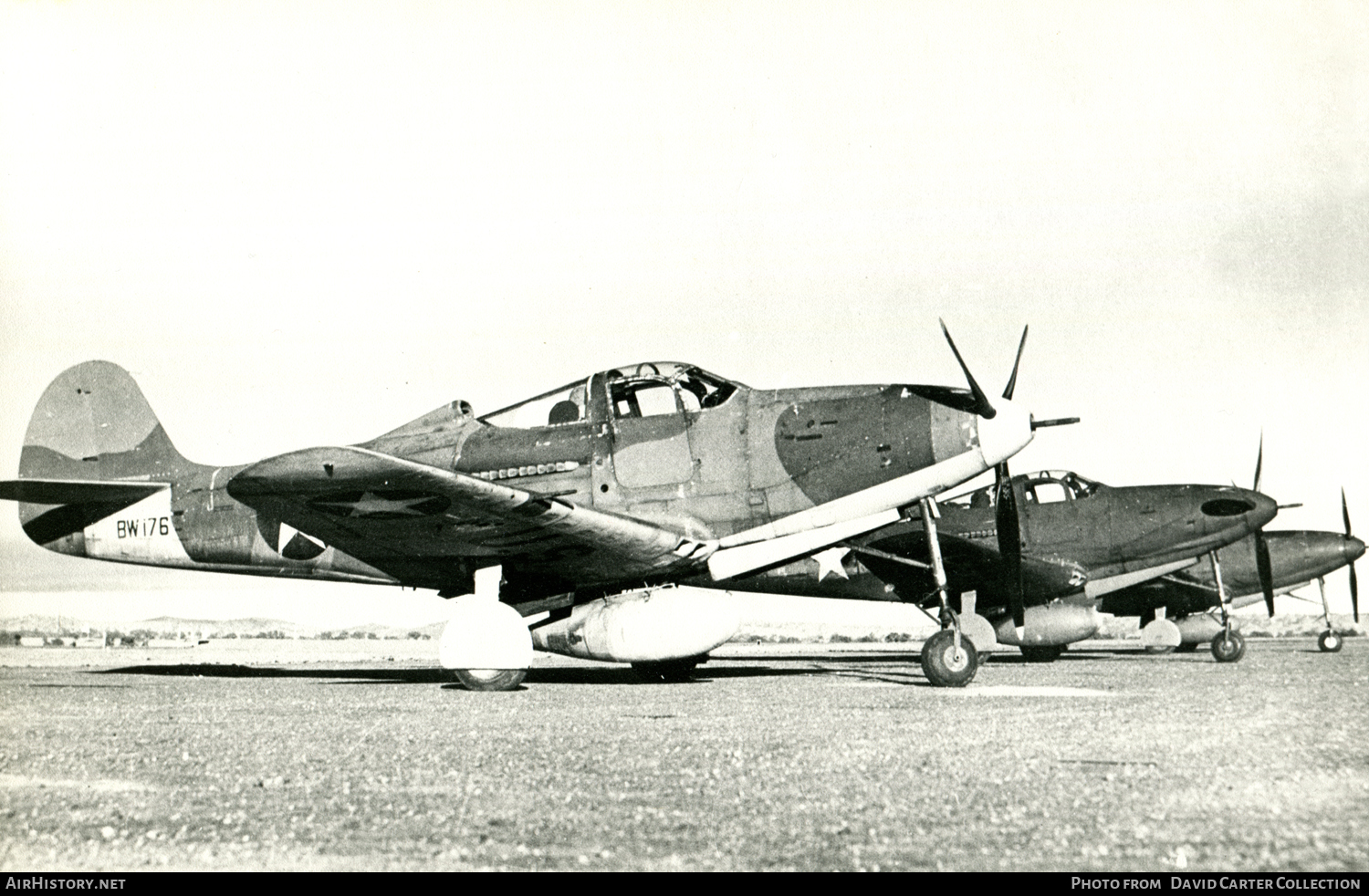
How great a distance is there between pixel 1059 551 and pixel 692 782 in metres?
12.9

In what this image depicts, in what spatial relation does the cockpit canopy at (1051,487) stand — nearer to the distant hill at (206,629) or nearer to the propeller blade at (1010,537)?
the propeller blade at (1010,537)

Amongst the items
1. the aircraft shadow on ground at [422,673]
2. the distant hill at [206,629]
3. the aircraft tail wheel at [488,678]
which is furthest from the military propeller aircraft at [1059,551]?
the distant hill at [206,629]

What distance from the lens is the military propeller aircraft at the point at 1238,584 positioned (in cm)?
1894

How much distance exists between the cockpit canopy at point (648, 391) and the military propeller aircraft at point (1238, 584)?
34.3 ft

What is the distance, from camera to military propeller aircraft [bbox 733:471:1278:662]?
1577cm

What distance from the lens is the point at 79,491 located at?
41.8 feet

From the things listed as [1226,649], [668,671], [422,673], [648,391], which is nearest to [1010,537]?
[668,671]

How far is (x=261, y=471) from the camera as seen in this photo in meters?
8.52

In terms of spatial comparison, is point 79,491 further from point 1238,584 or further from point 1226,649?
point 1238,584

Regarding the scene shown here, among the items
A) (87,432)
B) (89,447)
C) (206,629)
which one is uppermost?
(87,432)

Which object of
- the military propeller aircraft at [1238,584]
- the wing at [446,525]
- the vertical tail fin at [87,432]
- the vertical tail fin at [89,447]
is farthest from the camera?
the military propeller aircraft at [1238,584]

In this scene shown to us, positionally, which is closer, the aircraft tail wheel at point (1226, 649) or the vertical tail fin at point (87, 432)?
the vertical tail fin at point (87, 432)
